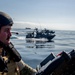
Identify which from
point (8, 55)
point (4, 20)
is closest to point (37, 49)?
point (8, 55)

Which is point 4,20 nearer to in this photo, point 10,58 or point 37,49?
point 10,58

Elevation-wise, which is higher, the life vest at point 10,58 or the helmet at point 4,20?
the helmet at point 4,20

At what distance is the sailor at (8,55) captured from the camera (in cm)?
316

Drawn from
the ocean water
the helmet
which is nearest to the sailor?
the helmet

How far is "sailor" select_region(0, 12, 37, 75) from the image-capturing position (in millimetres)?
3162

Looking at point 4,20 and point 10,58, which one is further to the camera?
point 10,58

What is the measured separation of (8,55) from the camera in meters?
3.67

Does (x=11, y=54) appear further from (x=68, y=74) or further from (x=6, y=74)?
(x=68, y=74)

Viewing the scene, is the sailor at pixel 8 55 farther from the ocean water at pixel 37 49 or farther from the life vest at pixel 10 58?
the ocean water at pixel 37 49

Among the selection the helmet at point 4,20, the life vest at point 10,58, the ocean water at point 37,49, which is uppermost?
the helmet at point 4,20

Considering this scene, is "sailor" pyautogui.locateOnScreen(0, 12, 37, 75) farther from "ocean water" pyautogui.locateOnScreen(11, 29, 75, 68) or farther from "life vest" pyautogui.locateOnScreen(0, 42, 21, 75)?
"ocean water" pyautogui.locateOnScreen(11, 29, 75, 68)

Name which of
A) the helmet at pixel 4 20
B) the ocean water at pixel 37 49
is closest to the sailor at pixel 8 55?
the helmet at pixel 4 20

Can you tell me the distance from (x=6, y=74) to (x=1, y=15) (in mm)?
888

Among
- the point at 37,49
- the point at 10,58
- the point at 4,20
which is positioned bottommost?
the point at 37,49
